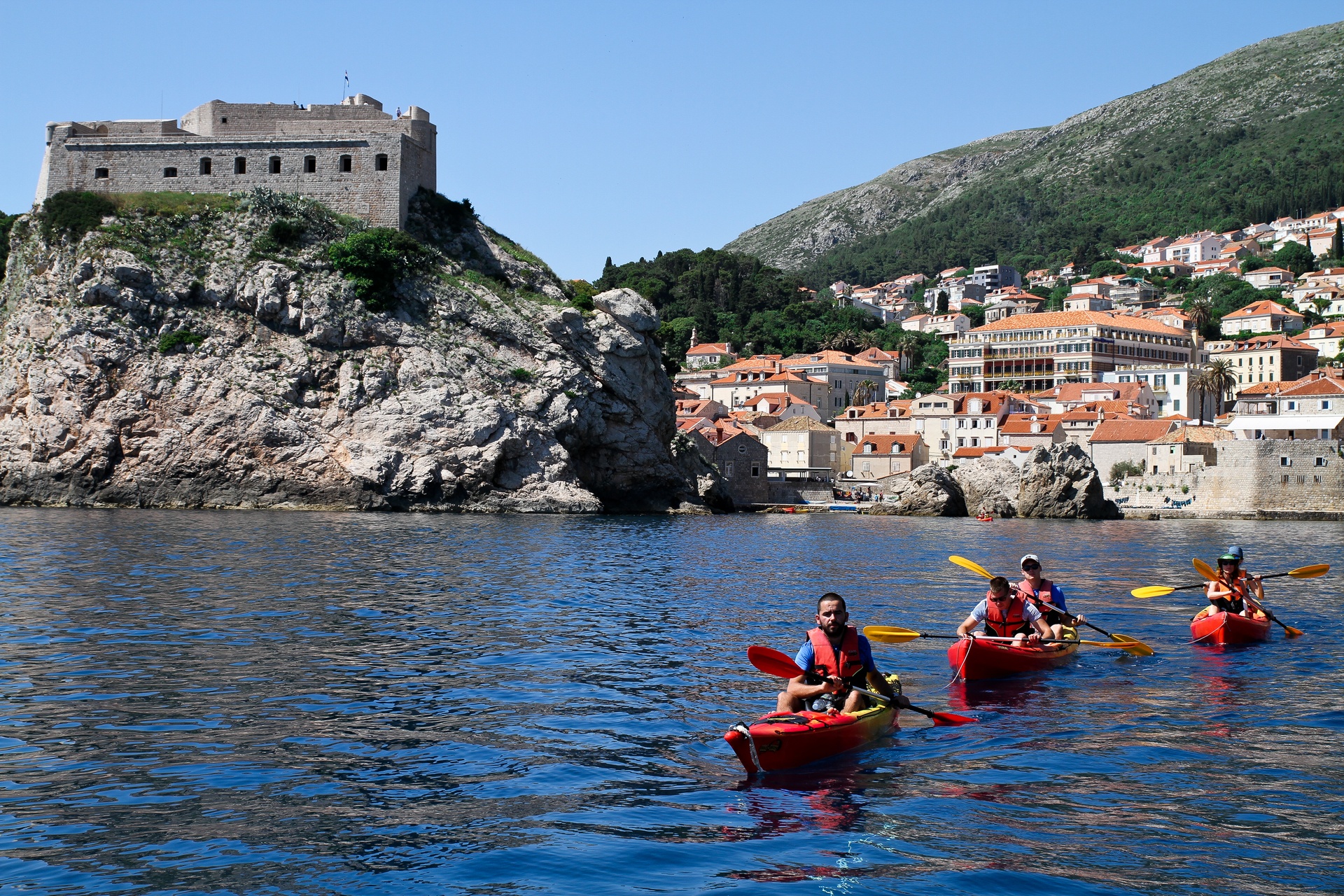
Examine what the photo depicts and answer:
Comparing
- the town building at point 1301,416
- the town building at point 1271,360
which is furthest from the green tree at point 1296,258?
the town building at point 1301,416

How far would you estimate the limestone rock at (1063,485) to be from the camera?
62438 mm

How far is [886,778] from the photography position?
10.4 m

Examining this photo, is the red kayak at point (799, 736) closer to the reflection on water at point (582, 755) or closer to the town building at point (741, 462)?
the reflection on water at point (582, 755)

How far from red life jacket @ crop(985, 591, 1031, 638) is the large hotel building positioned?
9181 cm

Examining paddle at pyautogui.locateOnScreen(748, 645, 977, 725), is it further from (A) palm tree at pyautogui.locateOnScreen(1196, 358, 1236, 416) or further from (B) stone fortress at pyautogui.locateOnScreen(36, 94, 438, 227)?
(A) palm tree at pyautogui.locateOnScreen(1196, 358, 1236, 416)

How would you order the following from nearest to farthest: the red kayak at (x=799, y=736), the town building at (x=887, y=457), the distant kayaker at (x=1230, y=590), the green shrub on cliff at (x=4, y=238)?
the red kayak at (x=799, y=736), the distant kayaker at (x=1230, y=590), the green shrub on cliff at (x=4, y=238), the town building at (x=887, y=457)

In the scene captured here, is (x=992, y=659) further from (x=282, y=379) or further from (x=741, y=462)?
(x=741, y=462)

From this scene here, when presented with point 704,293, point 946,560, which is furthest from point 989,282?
point 946,560

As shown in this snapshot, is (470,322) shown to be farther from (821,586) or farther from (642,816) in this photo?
(642,816)

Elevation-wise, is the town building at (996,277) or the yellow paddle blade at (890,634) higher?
the town building at (996,277)

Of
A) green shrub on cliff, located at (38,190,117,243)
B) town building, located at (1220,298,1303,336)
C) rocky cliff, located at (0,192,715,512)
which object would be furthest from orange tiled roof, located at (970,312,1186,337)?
green shrub on cliff, located at (38,190,117,243)

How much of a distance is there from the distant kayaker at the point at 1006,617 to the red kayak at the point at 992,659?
6.8 inches

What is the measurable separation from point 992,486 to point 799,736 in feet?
188

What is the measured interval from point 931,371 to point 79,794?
387 ft
